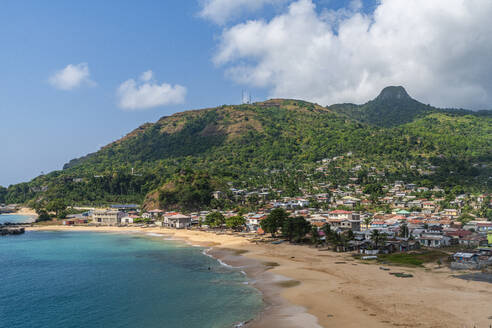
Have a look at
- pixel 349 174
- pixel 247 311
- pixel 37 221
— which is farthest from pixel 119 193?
pixel 247 311

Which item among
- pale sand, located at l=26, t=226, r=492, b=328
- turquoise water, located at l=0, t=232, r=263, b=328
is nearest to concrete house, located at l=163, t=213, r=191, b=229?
turquoise water, located at l=0, t=232, r=263, b=328

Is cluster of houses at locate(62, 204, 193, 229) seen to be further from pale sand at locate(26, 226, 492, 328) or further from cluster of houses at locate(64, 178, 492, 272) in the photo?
pale sand at locate(26, 226, 492, 328)

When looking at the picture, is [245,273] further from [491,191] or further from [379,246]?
[491,191]

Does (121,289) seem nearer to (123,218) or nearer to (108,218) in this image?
(123,218)

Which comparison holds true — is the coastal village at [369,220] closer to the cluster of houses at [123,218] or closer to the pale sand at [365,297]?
the cluster of houses at [123,218]

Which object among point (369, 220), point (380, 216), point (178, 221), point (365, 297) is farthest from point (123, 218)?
point (365, 297)

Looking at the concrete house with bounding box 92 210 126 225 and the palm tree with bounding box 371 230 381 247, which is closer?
the palm tree with bounding box 371 230 381 247
